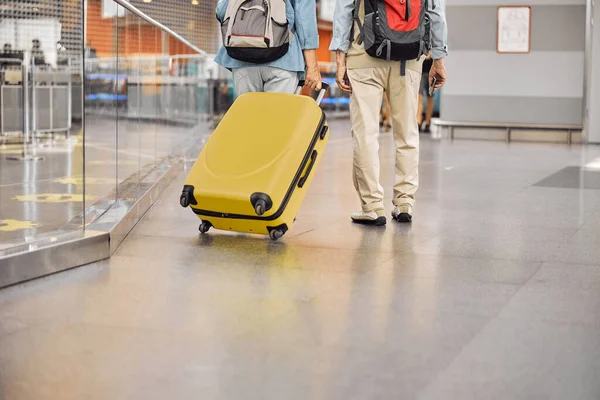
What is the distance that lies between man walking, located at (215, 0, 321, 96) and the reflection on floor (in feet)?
2.61

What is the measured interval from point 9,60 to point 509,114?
23.3 ft

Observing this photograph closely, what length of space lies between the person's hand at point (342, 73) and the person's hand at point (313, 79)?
0.20 m

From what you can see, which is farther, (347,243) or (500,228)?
(500,228)

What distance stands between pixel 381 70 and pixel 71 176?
10.5ft

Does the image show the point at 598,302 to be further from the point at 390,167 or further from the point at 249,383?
the point at 390,167

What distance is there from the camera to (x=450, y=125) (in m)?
14.0

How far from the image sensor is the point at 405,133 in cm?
486

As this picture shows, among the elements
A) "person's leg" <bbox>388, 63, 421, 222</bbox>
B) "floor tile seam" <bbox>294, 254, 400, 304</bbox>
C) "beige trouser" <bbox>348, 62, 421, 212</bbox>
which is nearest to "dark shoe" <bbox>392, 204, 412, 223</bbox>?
"person's leg" <bbox>388, 63, 421, 222</bbox>

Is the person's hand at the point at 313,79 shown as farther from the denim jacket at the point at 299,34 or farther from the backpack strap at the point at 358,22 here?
the backpack strap at the point at 358,22

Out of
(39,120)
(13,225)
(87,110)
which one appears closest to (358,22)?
(87,110)

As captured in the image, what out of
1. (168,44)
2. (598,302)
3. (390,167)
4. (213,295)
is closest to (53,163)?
(168,44)

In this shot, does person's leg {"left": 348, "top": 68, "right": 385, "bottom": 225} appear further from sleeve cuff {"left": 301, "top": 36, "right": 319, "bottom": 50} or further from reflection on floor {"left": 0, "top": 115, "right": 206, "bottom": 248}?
reflection on floor {"left": 0, "top": 115, "right": 206, "bottom": 248}

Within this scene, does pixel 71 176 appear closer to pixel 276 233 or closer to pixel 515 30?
pixel 276 233

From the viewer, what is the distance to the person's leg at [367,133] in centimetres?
471
